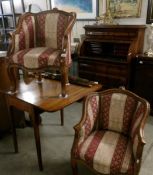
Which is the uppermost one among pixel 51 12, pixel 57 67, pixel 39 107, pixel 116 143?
pixel 51 12

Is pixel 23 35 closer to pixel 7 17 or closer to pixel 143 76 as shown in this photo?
pixel 143 76

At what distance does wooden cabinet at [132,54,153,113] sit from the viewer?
103 inches

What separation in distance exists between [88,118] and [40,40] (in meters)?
1.02

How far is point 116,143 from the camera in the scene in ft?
4.97

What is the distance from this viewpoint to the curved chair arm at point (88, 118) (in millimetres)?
1458

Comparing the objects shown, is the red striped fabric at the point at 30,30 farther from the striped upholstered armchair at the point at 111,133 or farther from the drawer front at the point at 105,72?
the drawer front at the point at 105,72

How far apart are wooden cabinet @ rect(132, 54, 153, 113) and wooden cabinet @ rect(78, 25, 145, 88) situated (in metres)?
0.11

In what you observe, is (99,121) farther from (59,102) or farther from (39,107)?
(39,107)

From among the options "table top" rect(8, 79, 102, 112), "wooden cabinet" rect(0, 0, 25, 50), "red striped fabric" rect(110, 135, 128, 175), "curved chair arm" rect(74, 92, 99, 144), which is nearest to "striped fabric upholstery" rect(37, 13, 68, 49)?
"table top" rect(8, 79, 102, 112)

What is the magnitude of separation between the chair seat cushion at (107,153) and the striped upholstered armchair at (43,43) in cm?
52

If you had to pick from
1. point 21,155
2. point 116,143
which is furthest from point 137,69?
point 21,155

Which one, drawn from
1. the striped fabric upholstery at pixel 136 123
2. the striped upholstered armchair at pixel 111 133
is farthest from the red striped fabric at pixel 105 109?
the striped fabric upholstery at pixel 136 123

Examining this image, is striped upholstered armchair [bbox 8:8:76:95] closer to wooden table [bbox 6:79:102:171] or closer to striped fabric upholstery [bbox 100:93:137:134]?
wooden table [bbox 6:79:102:171]

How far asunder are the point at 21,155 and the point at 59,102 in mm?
900
